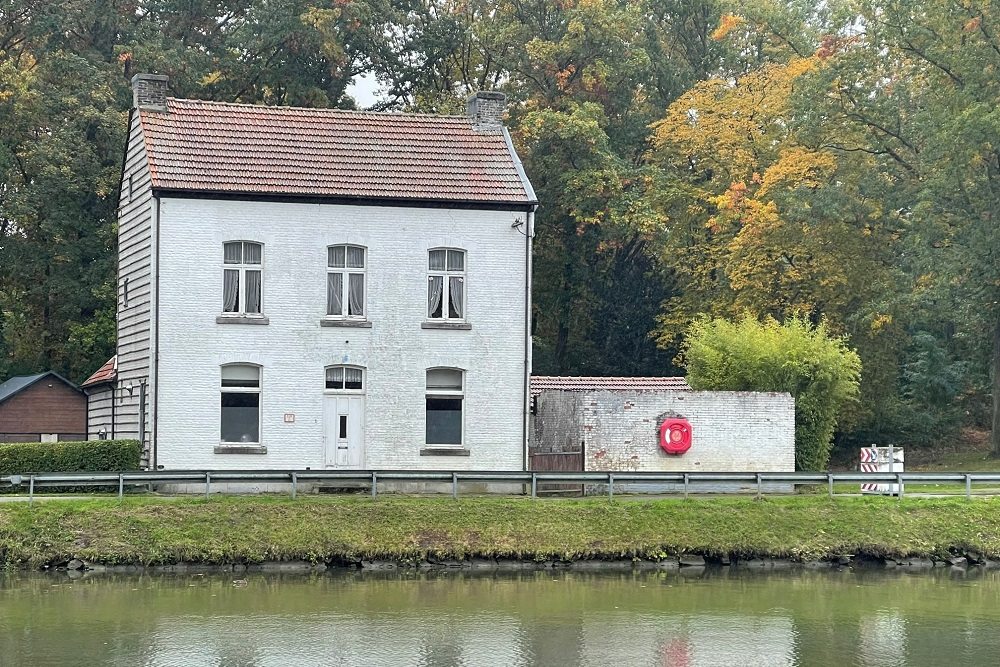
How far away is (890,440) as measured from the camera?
54.1 metres

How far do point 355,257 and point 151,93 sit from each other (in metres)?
6.33

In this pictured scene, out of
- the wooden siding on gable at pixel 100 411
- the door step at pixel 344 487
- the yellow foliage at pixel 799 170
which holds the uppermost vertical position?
the yellow foliage at pixel 799 170

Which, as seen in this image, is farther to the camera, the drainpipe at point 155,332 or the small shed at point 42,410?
the small shed at point 42,410

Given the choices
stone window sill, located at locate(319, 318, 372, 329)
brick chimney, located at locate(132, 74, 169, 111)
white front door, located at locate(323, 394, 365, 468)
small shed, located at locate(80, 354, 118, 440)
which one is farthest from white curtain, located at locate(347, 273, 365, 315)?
small shed, located at locate(80, 354, 118, 440)

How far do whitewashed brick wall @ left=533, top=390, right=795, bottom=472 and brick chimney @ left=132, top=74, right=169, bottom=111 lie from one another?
467 inches

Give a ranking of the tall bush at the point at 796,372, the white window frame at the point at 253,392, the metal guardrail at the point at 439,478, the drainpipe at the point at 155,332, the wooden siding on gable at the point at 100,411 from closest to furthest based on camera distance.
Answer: the metal guardrail at the point at 439,478, the drainpipe at the point at 155,332, the white window frame at the point at 253,392, the tall bush at the point at 796,372, the wooden siding on gable at the point at 100,411

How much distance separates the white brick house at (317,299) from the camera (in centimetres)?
3338

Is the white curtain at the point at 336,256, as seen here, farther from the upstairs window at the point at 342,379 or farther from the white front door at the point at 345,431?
the white front door at the point at 345,431

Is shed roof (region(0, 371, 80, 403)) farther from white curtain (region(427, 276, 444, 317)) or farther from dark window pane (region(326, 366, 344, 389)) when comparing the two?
white curtain (region(427, 276, 444, 317))

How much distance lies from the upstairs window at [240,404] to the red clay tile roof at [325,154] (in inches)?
162

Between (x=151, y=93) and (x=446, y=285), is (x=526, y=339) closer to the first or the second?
(x=446, y=285)

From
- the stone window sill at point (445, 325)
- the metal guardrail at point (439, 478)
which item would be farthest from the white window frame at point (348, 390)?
the metal guardrail at point (439, 478)

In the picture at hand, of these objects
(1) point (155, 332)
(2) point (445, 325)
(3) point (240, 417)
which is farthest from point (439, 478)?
(1) point (155, 332)

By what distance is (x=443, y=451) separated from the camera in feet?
113
